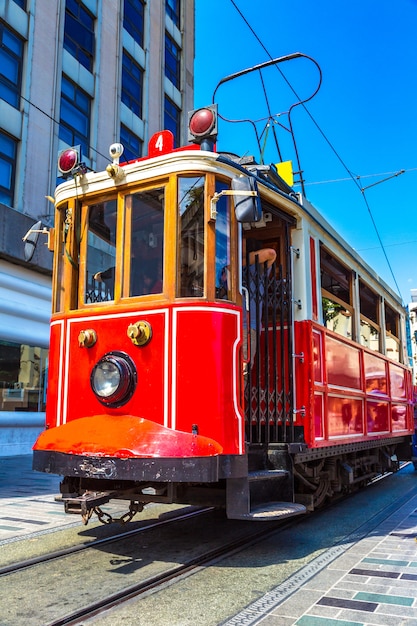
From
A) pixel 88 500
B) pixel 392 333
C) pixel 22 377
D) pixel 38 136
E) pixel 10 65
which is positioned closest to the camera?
pixel 88 500

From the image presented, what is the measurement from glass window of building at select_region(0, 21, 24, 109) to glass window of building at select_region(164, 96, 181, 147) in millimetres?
6765

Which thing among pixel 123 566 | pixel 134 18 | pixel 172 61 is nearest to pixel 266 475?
pixel 123 566

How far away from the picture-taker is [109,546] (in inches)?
194

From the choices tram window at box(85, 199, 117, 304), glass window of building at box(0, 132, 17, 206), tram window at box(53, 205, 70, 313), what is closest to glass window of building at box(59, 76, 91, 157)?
glass window of building at box(0, 132, 17, 206)

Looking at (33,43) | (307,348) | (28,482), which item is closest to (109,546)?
(307,348)

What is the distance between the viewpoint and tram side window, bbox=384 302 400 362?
30.5 ft

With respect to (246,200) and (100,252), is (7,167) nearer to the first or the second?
(100,252)

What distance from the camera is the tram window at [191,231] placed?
4613mm

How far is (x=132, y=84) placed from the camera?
17734mm

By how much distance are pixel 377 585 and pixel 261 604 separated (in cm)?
92

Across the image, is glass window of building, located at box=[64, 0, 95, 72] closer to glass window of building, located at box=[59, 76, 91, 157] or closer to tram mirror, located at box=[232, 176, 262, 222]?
glass window of building, located at box=[59, 76, 91, 157]

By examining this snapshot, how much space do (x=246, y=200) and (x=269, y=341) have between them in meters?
1.99

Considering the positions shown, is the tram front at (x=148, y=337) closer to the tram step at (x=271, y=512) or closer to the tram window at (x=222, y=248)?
the tram window at (x=222, y=248)

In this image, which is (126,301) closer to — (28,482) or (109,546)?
(109,546)
